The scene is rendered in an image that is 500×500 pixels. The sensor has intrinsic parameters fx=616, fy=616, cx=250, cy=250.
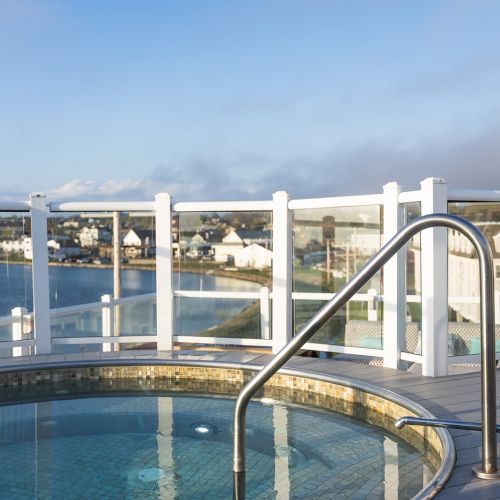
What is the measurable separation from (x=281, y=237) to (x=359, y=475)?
366 cm

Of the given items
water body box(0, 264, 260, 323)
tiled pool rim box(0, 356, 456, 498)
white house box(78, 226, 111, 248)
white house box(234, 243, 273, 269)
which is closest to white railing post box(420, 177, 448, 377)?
tiled pool rim box(0, 356, 456, 498)

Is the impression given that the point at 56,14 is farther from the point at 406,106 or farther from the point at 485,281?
the point at 485,281

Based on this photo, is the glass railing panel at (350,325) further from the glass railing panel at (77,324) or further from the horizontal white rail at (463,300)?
the glass railing panel at (77,324)

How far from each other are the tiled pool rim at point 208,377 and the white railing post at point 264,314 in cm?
98

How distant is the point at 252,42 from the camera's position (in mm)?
15930

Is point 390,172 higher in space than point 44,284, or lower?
higher

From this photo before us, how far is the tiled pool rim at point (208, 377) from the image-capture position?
573cm

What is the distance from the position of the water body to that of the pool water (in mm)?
1713

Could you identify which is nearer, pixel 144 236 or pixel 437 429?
pixel 437 429

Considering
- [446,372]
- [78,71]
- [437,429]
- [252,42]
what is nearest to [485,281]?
[437,429]

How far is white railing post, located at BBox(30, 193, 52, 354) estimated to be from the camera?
295 inches

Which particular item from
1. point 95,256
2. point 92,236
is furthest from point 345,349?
point 92,236

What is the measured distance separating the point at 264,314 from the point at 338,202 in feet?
5.68

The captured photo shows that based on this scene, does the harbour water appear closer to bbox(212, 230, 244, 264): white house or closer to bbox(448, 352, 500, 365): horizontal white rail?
bbox(212, 230, 244, 264): white house
